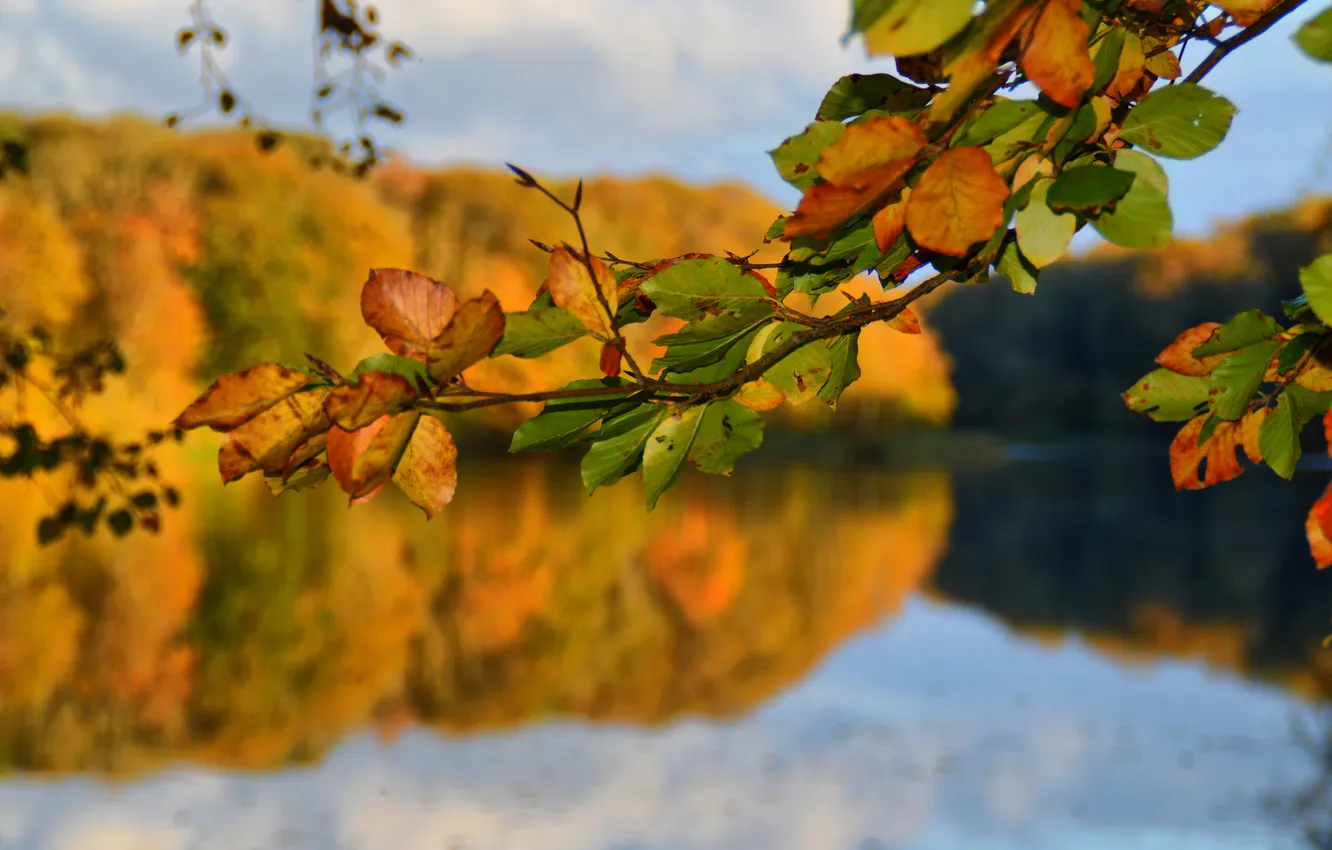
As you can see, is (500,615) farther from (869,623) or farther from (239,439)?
(239,439)

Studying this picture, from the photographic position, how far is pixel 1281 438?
1252 millimetres

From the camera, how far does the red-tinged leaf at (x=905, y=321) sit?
3.95 ft

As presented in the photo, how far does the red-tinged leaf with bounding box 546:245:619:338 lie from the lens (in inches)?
36.6

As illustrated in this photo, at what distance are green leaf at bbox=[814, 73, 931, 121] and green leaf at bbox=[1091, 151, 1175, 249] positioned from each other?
19 cm

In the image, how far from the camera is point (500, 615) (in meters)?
20.8

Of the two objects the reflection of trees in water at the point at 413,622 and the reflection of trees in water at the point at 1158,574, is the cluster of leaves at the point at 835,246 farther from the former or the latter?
the reflection of trees in water at the point at 1158,574

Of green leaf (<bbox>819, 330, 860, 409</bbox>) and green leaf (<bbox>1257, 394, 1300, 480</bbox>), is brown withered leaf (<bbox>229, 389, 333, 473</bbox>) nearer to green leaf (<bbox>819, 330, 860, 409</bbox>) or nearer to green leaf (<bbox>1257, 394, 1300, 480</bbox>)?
green leaf (<bbox>819, 330, 860, 409</bbox>)

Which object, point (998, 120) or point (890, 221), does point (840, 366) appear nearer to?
point (890, 221)

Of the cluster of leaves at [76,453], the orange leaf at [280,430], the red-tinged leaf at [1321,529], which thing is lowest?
the red-tinged leaf at [1321,529]

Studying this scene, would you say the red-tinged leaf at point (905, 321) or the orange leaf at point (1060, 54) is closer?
the orange leaf at point (1060, 54)

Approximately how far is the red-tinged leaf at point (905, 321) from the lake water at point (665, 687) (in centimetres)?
1060

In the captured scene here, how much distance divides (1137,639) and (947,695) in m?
4.19

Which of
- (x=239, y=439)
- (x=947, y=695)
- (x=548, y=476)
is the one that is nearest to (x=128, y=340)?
(x=548, y=476)

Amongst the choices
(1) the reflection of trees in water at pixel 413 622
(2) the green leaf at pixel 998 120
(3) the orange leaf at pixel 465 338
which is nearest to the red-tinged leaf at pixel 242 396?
(3) the orange leaf at pixel 465 338
